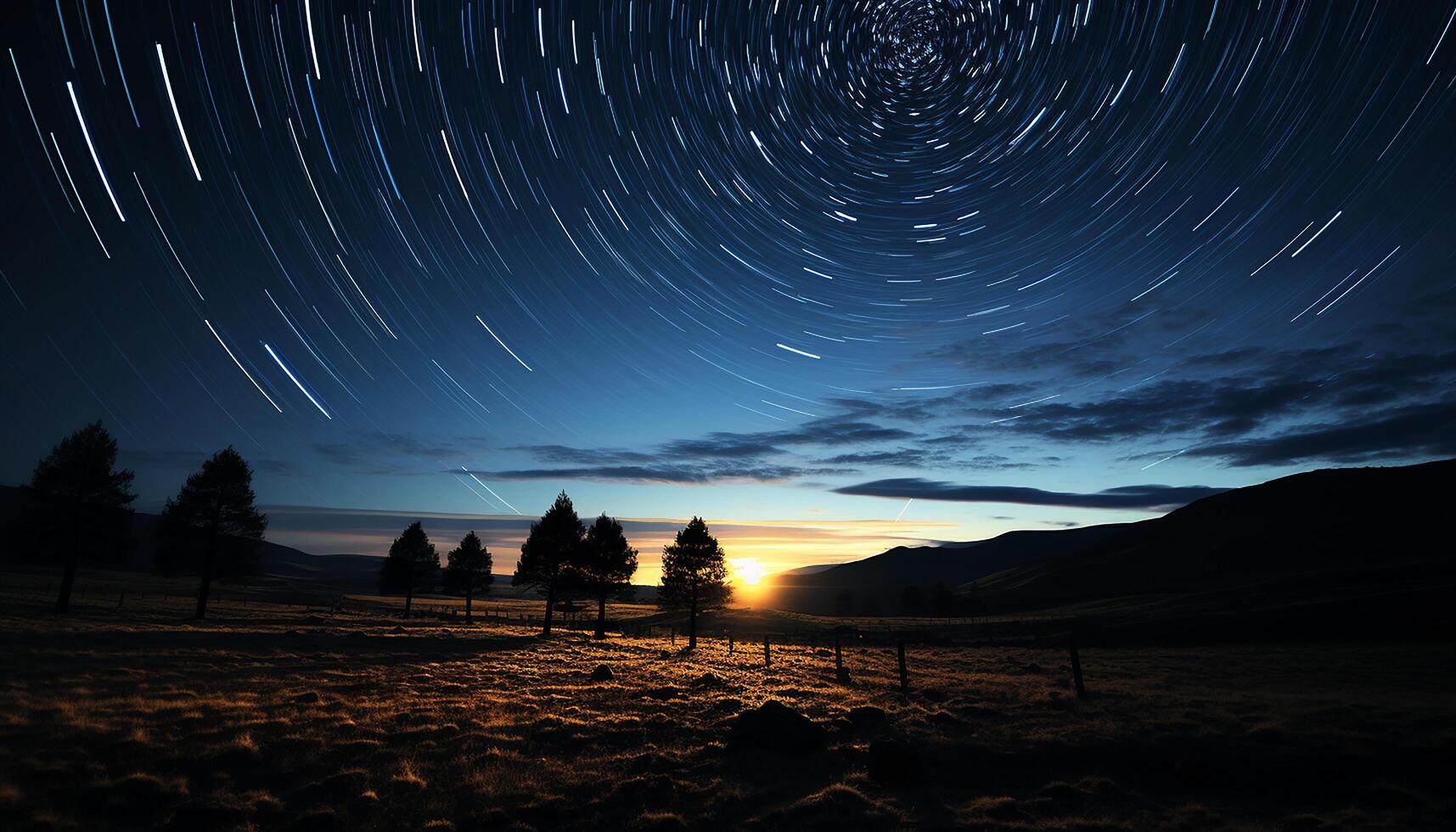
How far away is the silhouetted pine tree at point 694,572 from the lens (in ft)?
155

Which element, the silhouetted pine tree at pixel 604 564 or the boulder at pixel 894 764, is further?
the silhouetted pine tree at pixel 604 564

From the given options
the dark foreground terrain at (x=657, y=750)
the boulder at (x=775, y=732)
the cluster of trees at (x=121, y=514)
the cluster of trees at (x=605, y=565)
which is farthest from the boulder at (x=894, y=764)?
the cluster of trees at (x=121, y=514)

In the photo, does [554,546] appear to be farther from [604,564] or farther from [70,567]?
[70,567]

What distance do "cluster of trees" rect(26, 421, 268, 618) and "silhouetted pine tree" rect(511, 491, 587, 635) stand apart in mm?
18192

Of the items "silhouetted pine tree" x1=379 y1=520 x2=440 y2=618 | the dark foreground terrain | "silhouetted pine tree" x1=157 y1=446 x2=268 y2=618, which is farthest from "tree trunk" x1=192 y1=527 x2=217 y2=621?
"silhouetted pine tree" x1=379 y1=520 x2=440 y2=618

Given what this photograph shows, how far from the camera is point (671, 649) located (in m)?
39.1

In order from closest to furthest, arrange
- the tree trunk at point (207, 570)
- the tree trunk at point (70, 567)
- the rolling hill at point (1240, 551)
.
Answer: the tree trunk at point (70, 567)
the tree trunk at point (207, 570)
the rolling hill at point (1240, 551)

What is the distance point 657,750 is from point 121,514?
4267 centimetres

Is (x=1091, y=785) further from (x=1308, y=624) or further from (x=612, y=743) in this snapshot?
(x=1308, y=624)

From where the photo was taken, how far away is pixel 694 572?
47188mm

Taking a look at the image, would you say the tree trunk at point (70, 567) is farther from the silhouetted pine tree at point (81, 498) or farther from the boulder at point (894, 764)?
the boulder at point (894, 764)

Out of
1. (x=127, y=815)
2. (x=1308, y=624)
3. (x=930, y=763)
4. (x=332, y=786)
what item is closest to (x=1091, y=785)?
(x=930, y=763)

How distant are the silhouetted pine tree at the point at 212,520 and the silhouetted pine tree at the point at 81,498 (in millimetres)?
2647

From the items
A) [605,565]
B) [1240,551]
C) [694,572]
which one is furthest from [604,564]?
[1240,551]
